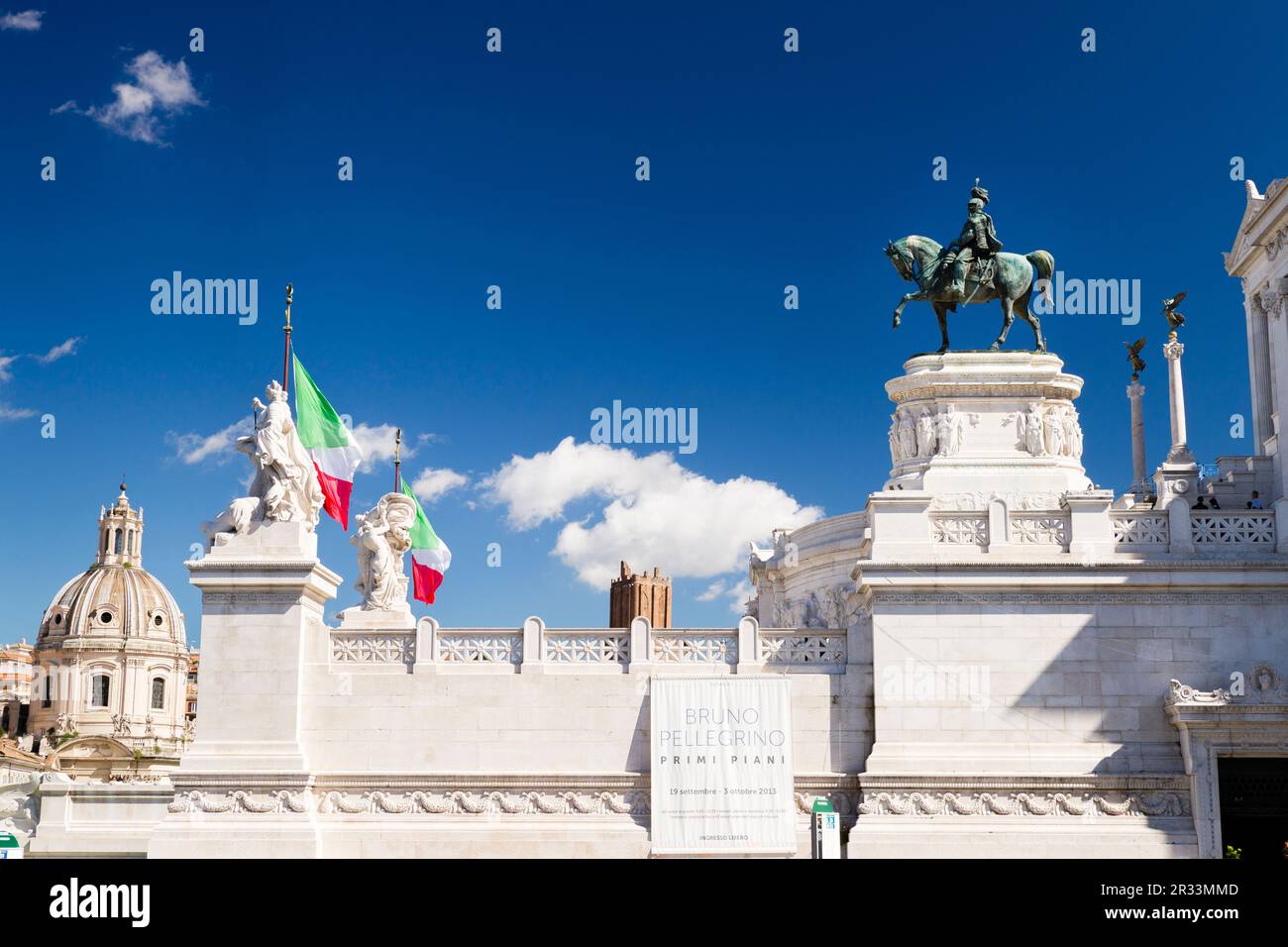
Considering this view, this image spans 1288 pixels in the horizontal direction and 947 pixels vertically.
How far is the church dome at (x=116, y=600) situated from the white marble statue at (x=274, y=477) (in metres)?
136

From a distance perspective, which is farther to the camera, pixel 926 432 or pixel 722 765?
pixel 926 432

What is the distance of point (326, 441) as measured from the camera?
32.4 meters

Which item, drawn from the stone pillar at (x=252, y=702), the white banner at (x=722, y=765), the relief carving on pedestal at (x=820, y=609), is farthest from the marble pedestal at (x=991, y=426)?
the stone pillar at (x=252, y=702)

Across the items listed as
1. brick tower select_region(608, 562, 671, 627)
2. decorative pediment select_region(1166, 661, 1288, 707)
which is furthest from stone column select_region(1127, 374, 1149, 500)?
brick tower select_region(608, 562, 671, 627)

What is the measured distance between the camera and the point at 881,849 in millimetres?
28422

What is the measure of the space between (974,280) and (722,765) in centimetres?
1427

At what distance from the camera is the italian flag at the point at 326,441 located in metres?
32.2

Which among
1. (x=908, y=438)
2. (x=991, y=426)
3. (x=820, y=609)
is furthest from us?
(x=908, y=438)

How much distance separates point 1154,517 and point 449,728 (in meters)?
14.4

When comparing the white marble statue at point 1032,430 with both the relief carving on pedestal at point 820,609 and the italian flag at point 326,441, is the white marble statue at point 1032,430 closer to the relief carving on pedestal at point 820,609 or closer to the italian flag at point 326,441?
the relief carving on pedestal at point 820,609

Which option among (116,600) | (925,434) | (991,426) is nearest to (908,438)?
(925,434)

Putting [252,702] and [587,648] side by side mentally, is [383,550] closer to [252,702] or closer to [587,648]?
[252,702]

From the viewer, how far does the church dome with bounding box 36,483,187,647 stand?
525 ft
